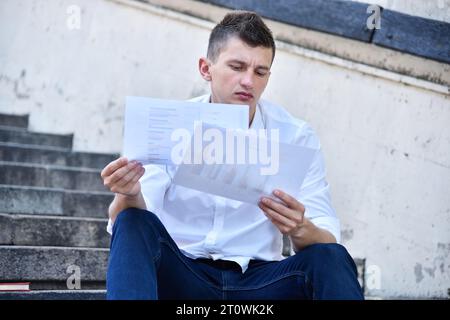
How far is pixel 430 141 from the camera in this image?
4633mm

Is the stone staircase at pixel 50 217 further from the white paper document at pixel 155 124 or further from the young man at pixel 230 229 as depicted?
the white paper document at pixel 155 124

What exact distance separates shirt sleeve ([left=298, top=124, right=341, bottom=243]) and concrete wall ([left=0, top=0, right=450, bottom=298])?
5.93 ft

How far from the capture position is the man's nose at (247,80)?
2.98m

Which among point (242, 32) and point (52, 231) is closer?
point (242, 32)

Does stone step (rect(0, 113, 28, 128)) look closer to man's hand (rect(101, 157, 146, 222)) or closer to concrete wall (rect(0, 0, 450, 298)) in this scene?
concrete wall (rect(0, 0, 450, 298))

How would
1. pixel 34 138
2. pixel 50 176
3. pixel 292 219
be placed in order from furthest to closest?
pixel 34 138 < pixel 50 176 < pixel 292 219

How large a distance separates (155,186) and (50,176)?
218cm

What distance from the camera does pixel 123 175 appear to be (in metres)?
2.50

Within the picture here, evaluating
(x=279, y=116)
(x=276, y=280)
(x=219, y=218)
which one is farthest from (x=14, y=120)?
(x=276, y=280)

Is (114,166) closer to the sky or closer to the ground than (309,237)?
closer to the sky

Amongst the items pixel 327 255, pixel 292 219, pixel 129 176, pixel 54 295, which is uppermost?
pixel 129 176

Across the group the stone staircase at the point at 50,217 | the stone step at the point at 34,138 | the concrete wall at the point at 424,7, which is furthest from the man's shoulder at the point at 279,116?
the stone step at the point at 34,138

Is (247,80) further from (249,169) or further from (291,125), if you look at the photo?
(249,169)

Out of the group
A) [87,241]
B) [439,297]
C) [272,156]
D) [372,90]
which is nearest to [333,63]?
[372,90]
